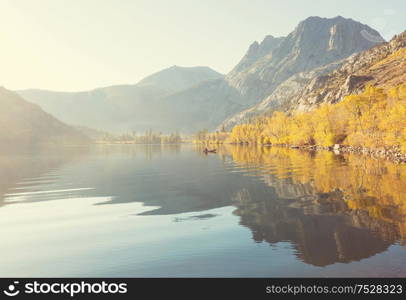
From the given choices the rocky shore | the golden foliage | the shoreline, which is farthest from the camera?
the golden foliage

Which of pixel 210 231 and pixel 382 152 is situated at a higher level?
pixel 382 152

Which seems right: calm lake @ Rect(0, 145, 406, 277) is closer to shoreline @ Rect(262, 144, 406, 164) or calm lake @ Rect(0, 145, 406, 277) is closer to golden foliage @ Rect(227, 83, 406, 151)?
shoreline @ Rect(262, 144, 406, 164)

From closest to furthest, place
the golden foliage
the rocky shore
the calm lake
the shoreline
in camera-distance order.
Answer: the calm lake
the rocky shore
the shoreline
the golden foliage

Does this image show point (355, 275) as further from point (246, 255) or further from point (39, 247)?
point (39, 247)

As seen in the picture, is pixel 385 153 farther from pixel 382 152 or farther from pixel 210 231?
pixel 210 231

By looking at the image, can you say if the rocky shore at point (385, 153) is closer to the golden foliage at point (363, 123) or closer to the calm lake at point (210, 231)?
the golden foliage at point (363, 123)

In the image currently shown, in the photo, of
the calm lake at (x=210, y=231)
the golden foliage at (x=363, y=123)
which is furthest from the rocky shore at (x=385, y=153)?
the calm lake at (x=210, y=231)

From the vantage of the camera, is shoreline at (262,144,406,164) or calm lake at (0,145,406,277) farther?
shoreline at (262,144,406,164)

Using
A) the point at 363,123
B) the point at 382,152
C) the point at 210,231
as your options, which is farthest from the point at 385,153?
the point at 210,231

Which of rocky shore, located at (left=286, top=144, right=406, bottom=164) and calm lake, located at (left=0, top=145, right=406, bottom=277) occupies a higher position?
rocky shore, located at (left=286, top=144, right=406, bottom=164)

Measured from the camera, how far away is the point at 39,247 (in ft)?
69.2

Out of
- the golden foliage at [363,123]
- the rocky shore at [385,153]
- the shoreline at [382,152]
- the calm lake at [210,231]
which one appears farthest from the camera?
the golden foliage at [363,123]

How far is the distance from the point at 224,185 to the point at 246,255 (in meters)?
29.4

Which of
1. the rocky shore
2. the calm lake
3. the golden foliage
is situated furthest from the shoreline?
the calm lake
